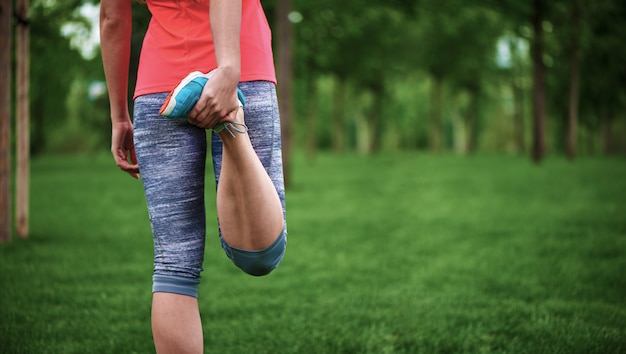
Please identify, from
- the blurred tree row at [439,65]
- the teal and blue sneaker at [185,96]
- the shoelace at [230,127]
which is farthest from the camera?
the blurred tree row at [439,65]

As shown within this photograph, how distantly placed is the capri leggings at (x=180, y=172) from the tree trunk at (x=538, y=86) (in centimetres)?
2064

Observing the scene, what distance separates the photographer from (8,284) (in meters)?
4.88

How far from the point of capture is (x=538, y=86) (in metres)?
21.0

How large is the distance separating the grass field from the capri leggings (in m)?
1.56

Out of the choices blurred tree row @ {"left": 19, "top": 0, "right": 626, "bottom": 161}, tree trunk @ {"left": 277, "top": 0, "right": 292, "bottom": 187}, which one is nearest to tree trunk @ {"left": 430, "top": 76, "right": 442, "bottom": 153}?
blurred tree row @ {"left": 19, "top": 0, "right": 626, "bottom": 161}

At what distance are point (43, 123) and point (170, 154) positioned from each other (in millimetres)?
25843

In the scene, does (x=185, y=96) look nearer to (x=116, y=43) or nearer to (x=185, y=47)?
(x=185, y=47)

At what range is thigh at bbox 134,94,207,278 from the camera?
6.39ft

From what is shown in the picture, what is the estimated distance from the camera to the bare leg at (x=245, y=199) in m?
1.79

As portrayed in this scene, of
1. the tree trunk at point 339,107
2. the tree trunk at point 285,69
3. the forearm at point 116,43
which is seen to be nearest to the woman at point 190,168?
the forearm at point 116,43

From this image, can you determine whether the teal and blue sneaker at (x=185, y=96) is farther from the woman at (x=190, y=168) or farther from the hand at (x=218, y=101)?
the woman at (x=190, y=168)

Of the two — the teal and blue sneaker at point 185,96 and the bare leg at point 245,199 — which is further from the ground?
the teal and blue sneaker at point 185,96

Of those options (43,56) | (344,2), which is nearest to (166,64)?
(43,56)

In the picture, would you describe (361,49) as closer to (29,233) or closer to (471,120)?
(471,120)
